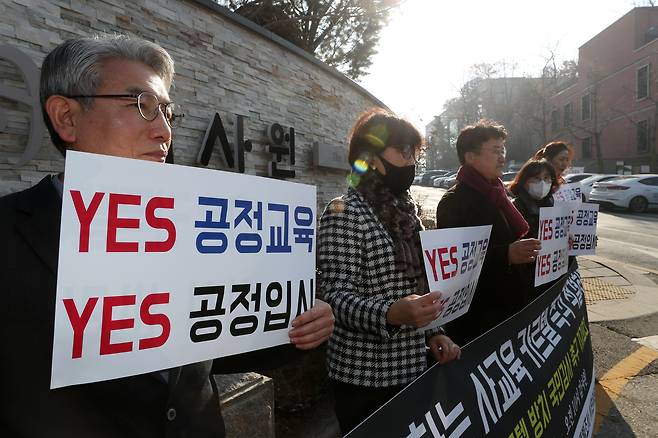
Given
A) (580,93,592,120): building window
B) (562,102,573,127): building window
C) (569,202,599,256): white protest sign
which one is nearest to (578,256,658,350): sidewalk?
(569,202,599,256): white protest sign

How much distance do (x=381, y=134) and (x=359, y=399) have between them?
108 cm

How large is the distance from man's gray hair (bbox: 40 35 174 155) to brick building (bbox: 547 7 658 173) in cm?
3570

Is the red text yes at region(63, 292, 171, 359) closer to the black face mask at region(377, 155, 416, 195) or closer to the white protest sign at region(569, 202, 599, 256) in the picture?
the black face mask at region(377, 155, 416, 195)

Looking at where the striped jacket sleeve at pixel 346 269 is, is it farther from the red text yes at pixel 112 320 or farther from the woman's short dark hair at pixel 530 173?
the woman's short dark hair at pixel 530 173

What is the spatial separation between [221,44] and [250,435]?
4.92m

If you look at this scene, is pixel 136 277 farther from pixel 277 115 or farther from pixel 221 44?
pixel 277 115

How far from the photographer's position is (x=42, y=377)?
878mm

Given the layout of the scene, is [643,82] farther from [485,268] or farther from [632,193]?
[485,268]

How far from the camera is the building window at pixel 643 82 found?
3347 centimetres

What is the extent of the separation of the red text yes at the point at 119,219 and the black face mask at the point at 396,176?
110 cm

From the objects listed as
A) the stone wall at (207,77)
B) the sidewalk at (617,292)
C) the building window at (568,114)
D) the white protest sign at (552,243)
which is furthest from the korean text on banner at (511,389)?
the building window at (568,114)

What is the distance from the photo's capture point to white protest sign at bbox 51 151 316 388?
2.68 ft

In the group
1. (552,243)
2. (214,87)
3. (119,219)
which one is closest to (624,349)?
(552,243)

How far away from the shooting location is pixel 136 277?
0.89 metres
